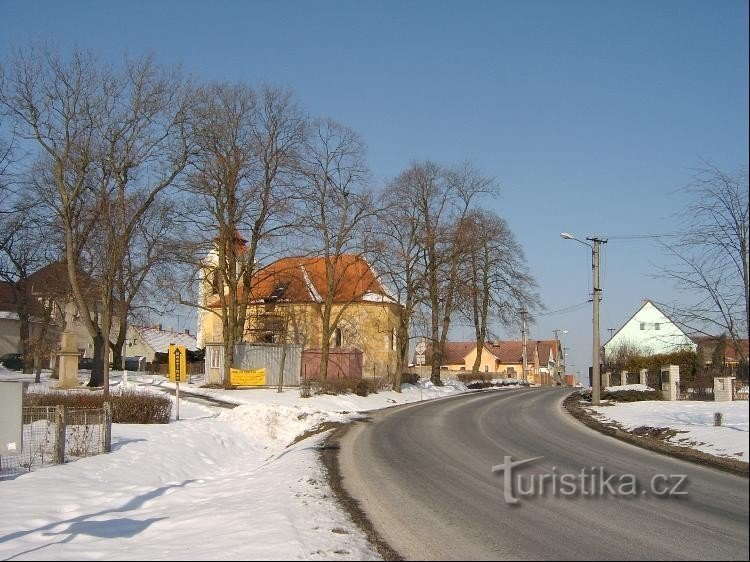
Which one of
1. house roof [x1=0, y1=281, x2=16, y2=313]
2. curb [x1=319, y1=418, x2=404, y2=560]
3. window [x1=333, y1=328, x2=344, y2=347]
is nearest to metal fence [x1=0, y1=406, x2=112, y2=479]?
curb [x1=319, y1=418, x2=404, y2=560]

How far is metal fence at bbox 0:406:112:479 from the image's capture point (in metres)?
14.1

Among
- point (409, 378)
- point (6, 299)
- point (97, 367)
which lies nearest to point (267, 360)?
point (97, 367)

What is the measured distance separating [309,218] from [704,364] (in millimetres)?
22890

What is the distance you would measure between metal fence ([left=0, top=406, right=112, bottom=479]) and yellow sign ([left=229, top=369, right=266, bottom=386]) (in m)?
22.8

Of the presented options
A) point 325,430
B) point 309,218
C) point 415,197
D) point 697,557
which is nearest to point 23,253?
point 309,218

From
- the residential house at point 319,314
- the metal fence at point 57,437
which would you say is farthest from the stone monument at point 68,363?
the metal fence at point 57,437

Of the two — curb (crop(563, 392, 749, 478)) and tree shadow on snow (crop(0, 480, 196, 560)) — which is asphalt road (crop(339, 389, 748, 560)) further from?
tree shadow on snow (crop(0, 480, 196, 560))

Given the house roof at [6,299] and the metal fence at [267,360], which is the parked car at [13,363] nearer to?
the house roof at [6,299]

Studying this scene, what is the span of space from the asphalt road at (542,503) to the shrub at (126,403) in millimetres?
7683

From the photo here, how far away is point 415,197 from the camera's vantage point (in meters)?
52.4

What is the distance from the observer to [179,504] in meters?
11.2

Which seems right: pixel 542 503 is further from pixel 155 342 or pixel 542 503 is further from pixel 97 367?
pixel 155 342

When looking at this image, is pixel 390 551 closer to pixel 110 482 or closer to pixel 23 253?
pixel 110 482

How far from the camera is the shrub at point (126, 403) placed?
2059 cm
